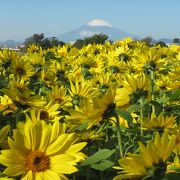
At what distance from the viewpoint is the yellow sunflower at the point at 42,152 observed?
213 centimetres

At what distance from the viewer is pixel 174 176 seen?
202cm

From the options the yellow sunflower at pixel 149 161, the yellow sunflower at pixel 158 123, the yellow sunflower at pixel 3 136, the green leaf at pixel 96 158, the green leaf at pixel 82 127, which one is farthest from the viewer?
the yellow sunflower at pixel 158 123

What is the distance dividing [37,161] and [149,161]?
18.2 inches

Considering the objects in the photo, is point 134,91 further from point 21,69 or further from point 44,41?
point 44,41

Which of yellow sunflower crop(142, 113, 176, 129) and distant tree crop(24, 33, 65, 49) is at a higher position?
distant tree crop(24, 33, 65, 49)

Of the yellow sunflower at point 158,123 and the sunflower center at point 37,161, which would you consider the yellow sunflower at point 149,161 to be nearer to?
the sunflower center at point 37,161

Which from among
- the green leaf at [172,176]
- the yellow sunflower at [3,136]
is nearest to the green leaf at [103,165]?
the green leaf at [172,176]

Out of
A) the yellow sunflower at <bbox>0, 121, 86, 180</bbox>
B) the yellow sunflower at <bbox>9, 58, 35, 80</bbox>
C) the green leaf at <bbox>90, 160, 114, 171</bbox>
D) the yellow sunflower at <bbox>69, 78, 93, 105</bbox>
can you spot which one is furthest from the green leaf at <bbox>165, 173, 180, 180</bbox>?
the yellow sunflower at <bbox>9, 58, 35, 80</bbox>

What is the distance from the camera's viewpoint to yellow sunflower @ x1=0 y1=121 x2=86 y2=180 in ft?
6.98

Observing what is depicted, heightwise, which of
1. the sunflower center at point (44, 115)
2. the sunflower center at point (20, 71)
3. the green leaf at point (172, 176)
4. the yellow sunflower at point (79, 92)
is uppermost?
the sunflower center at point (20, 71)

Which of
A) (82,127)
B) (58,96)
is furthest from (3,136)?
(58,96)

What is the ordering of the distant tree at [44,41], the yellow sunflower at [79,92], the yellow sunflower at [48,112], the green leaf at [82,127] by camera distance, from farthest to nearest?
the distant tree at [44,41] < the yellow sunflower at [79,92] < the yellow sunflower at [48,112] < the green leaf at [82,127]

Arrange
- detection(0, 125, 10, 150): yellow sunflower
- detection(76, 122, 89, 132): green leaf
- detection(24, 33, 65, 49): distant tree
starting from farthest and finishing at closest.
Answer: detection(24, 33, 65, 49): distant tree < detection(76, 122, 89, 132): green leaf < detection(0, 125, 10, 150): yellow sunflower

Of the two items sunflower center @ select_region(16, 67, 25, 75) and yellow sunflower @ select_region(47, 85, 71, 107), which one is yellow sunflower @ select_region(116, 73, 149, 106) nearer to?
yellow sunflower @ select_region(47, 85, 71, 107)
